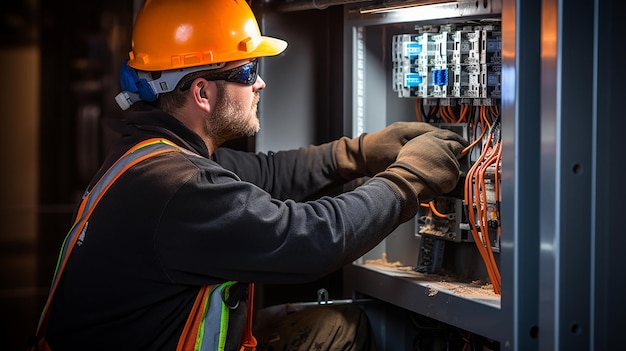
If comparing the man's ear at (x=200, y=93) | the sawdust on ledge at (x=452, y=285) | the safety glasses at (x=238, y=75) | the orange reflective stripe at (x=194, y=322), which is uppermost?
the safety glasses at (x=238, y=75)

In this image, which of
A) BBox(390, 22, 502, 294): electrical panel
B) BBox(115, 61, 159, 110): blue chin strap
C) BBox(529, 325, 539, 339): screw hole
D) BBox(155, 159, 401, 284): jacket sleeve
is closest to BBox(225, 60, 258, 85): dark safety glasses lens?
BBox(115, 61, 159, 110): blue chin strap

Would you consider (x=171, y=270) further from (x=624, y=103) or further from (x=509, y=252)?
(x=624, y=103)

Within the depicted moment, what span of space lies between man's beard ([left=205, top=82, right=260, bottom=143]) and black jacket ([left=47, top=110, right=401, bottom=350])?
0.19 m

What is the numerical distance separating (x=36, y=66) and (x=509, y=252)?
7.30m

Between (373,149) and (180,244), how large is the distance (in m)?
0.65

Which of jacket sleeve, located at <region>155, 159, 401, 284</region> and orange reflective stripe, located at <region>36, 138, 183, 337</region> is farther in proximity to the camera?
orange reflective stripe, located at <region>36, 138, 183, 337</region>

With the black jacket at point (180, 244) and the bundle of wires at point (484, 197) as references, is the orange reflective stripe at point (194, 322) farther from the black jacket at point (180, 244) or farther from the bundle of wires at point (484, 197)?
the bundle of wires at point (484, 197)

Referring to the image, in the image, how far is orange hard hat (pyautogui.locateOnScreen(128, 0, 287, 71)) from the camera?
2.00 meters

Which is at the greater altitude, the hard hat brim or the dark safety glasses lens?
the hard hat brim

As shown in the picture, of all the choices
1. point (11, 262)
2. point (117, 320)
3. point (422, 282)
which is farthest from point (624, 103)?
point (11, 262)

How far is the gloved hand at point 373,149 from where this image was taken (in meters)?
2.18

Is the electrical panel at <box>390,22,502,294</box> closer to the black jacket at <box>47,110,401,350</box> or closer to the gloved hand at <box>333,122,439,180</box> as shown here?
the gloved hand at <box>333,122,439,180</box>

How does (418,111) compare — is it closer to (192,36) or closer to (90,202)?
(192,36)

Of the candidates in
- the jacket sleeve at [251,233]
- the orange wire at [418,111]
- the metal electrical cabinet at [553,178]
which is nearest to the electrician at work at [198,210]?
the jacket sleeve at [251,233]
